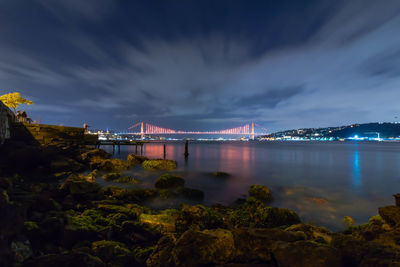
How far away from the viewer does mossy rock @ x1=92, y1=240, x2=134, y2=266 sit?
3.26 m

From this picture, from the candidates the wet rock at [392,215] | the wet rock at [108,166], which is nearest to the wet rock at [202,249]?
the wet rock at [392,215]

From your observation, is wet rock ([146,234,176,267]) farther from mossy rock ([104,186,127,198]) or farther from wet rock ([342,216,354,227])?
wet rock ([342,216,354,227])

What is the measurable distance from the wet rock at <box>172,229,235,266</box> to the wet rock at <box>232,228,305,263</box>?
142 mm

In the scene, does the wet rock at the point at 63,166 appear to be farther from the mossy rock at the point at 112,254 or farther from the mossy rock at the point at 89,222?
the mossy rock at the point at 112,254

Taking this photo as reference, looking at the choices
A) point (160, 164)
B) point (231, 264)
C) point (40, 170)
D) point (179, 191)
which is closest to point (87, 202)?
point (179, 191)

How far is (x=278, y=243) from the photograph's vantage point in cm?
301

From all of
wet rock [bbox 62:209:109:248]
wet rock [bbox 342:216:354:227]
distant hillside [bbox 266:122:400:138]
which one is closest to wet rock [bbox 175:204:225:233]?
wet rock [bbox 62:209:109:248]

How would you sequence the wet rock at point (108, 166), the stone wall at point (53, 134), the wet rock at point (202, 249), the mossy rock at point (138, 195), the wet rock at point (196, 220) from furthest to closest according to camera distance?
the stone wall at point (53, 134) → the wet rock at point (108, 166) → the mossy rock at point (138, 195) → the wet rock at point (196, 220) → the wet rock at point (202, 249)

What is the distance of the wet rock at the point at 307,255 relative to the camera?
2574 mm

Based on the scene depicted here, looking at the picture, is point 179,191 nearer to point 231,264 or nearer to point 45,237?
point 45,237

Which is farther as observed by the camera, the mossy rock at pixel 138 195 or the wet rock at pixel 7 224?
the mossy rock at pixel 138 195

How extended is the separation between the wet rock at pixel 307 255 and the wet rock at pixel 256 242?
254 millimetres

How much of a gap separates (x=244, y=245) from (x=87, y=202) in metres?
5.86

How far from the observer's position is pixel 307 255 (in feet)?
8.63
